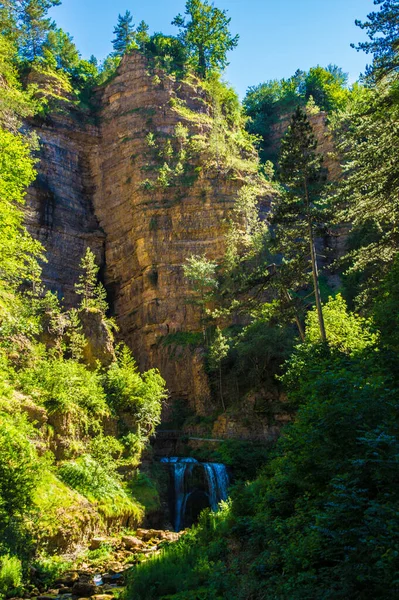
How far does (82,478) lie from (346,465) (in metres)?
12.3

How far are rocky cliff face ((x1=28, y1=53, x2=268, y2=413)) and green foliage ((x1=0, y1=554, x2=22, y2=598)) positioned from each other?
23.9 m

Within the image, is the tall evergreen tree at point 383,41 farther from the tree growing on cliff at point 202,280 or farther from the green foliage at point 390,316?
the tree growing on cliff at point 202,280

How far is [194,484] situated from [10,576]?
1562cm

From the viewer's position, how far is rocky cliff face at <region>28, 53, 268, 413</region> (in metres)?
38.3

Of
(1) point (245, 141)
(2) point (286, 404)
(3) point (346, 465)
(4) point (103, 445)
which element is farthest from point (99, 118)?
(3) point (346, 465)

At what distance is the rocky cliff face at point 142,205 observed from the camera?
38.3 m

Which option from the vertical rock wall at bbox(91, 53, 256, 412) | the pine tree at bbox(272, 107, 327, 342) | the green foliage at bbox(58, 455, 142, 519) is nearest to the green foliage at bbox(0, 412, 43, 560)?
the green foliage at bbox(58, 455, 142, 519)

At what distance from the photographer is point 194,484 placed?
80.0ft

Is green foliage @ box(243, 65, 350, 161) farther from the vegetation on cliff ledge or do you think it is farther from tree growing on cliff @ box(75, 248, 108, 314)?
tree growing on cliff @ box(75, 248, 108, 314)

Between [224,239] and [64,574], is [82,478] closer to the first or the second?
[64,574]

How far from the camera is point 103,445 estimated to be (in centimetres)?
1877

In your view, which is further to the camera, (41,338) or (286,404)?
(286,404)

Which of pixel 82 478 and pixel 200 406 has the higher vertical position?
pixel 200 406

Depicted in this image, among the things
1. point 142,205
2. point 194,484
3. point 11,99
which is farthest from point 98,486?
point 11,99
